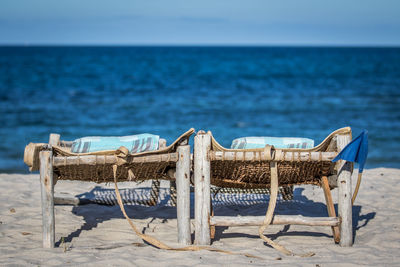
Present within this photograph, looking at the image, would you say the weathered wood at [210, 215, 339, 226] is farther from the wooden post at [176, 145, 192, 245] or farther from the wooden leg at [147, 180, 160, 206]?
the wooden leg at [147, 180, 160, 206]

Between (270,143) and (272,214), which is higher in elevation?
(270,143)

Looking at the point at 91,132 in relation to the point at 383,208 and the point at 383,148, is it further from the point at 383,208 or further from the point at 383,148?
the point at 383,208

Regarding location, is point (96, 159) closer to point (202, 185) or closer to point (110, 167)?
point (110, 167)

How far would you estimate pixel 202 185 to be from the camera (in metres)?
3.50

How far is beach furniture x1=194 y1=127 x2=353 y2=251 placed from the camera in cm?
349

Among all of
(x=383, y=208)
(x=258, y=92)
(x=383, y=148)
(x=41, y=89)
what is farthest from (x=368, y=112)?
(x=41, y=89)

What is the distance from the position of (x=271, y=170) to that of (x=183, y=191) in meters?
0.68

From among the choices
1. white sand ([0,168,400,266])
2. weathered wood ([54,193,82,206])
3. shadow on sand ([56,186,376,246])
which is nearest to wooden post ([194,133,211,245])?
white sand ([0,168,400,266])

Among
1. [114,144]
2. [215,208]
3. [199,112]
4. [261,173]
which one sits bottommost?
[215,208]

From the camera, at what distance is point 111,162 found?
3.45 meters

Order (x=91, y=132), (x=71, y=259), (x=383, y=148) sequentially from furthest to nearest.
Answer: (x=91, y=132) < (x=383, y=148) < (x=71, y=259)

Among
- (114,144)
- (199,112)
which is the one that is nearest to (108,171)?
(114,144)

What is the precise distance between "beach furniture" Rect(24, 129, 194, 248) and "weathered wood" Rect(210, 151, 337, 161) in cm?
28

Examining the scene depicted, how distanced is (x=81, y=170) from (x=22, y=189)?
2.12 m
